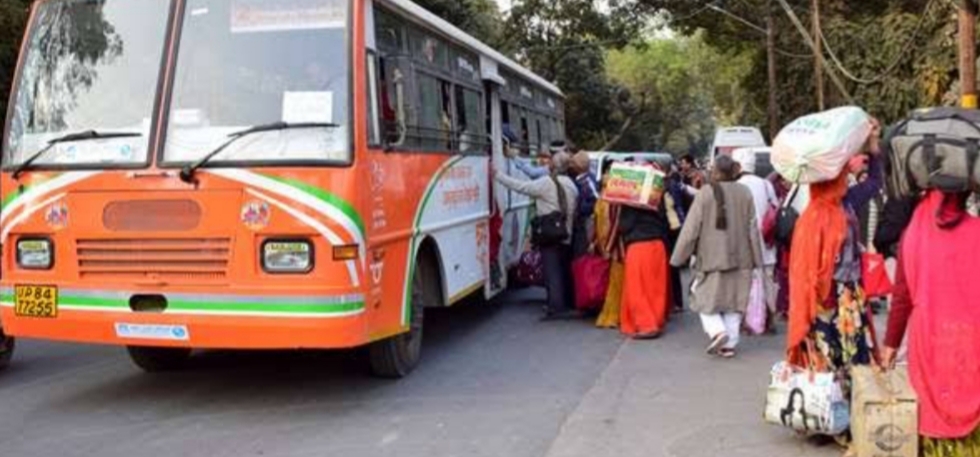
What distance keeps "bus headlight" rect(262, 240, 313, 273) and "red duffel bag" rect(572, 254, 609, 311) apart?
4.29 m

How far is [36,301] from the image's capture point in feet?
20.2

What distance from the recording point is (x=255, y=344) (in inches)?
230

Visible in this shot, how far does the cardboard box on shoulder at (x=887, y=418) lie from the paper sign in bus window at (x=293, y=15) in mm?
3613

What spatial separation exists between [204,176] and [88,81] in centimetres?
110

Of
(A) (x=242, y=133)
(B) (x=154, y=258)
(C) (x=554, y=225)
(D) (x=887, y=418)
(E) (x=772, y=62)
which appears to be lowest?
(D) (x=887, y=418)

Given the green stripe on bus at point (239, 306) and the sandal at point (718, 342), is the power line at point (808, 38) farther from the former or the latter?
the green stripe on bus at point (239, 306)

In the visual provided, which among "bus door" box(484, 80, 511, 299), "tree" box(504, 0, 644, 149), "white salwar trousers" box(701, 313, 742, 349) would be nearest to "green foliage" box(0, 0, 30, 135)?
"bus door" box(484, 80, 511, 299)

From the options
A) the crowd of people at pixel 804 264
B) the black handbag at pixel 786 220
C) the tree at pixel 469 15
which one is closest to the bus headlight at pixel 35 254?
the crowd of people at pixel 804 264

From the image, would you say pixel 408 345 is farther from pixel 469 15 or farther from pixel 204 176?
pixel 469 15

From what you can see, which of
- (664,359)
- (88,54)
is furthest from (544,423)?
(88,54)

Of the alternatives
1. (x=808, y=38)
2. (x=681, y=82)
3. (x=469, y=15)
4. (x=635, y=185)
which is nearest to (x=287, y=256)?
(x=635, y=185)

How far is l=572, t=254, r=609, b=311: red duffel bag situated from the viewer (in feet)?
31.7

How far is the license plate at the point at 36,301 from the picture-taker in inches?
241

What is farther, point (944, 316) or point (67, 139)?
point (67, 139)
